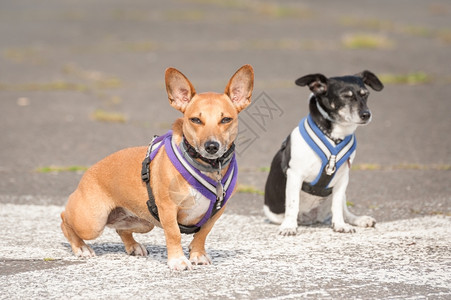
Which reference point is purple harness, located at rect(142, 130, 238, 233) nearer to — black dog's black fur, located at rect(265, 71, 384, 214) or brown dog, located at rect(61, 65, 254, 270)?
brown dog, located at rect(61, 65, 254, 270)

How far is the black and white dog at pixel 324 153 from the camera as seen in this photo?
6.13m

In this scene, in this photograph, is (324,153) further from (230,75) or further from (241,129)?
(230,75)

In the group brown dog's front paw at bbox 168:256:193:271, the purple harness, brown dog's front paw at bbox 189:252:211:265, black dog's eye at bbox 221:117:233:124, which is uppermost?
black dog's eye at bbox 221:117:233:124

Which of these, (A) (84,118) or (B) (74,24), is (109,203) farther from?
(B) (74,24)

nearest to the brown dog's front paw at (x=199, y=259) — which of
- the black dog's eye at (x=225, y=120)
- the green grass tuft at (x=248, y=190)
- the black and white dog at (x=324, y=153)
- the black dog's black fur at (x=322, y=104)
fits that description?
the black dog's eye at (x=225, y=120)

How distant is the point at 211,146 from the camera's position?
4598 millimetres

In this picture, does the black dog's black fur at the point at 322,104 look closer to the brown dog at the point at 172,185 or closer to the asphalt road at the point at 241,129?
the asphalt road at the point at 241,129

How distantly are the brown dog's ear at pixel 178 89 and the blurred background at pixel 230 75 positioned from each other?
1.25 meters

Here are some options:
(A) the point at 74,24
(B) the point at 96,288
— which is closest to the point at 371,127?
(B) the point at 96,288

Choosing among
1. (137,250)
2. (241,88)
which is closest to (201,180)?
(241,88)

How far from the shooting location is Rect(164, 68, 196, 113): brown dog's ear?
4.95 metres

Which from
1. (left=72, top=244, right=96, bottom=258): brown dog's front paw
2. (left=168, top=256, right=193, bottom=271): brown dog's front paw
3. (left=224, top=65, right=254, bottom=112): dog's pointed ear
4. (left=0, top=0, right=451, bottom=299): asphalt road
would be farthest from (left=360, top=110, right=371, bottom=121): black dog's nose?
(left=72, top=244, right=96, bottom=258): brown dog's front paw

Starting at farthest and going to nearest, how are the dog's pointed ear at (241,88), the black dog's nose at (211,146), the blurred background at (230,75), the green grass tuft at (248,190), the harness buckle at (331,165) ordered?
the blurred background at (230,75)
the green grass tuft at (248,190)
the harness buckle at (331,165)
the dog's pointed ear at (241,88)
the black dog's nose at (211,146)

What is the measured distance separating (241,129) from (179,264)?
3.80 metres
